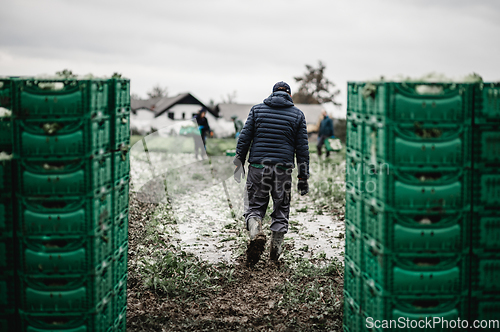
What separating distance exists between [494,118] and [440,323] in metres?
1.61

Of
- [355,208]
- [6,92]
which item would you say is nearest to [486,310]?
[355,208]

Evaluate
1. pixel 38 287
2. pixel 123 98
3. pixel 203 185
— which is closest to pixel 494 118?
pixel 123 98

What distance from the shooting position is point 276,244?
7164mm

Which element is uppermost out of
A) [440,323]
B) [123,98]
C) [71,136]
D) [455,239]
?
[123,98]

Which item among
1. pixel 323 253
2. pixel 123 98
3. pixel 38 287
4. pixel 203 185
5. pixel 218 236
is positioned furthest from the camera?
pixel 203 185

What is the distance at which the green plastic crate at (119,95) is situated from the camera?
14.4 ft

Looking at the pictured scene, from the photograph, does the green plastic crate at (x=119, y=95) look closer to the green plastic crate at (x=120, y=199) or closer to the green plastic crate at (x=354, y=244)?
the green plastic crate at (x=120, y=199)

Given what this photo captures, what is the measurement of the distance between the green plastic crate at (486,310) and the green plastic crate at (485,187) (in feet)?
2.37

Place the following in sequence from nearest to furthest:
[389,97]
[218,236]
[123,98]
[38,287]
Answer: [389,97], [38,287], [123,98], [218,236]

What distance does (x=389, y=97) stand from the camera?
3.83 metres

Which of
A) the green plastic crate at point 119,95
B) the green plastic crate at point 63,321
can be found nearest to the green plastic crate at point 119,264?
the green plastic crate at point 63,321

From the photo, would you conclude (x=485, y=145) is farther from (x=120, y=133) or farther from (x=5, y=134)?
(x=5, y=134)

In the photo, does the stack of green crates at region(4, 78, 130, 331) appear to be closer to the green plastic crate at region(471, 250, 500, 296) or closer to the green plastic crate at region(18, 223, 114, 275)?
the green plastic crate at region(18, 223, 114, 275)

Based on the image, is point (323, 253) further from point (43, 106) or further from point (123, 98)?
point (43, 106)
